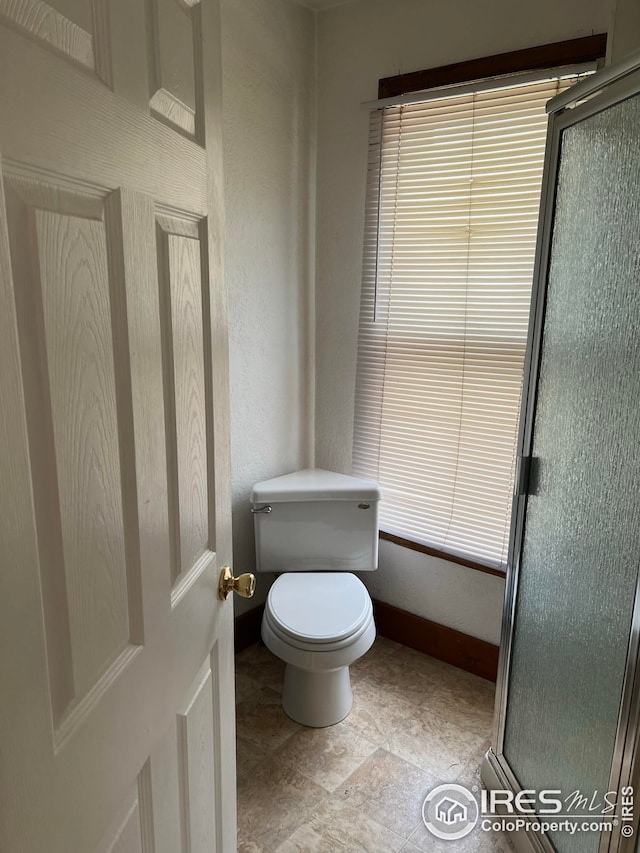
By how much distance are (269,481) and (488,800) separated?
1.27 meters

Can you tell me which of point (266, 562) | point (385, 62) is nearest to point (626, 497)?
point (266, 562)

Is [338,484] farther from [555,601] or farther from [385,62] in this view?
[385,62]

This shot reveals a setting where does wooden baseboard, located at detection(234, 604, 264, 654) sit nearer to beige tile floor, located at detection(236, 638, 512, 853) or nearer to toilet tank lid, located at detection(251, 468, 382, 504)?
beige tile floor, located at detection(236, 638, 512, 853)

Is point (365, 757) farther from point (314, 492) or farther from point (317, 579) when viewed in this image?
point (314, 492)

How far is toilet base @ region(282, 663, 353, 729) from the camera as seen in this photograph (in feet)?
6.74

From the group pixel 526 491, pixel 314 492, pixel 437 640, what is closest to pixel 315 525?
pixel 314 492

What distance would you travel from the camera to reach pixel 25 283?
0.55m

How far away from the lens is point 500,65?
1.93 m

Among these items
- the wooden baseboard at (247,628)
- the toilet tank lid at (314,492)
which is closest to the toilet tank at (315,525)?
the toilet tank lid at (314,492)

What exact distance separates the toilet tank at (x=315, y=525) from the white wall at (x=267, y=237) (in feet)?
0.55

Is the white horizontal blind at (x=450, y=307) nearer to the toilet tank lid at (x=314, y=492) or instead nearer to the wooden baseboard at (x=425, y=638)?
the toilet tank lid at (x=314, y=492)

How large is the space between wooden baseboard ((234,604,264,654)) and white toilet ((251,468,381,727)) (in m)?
0.32
